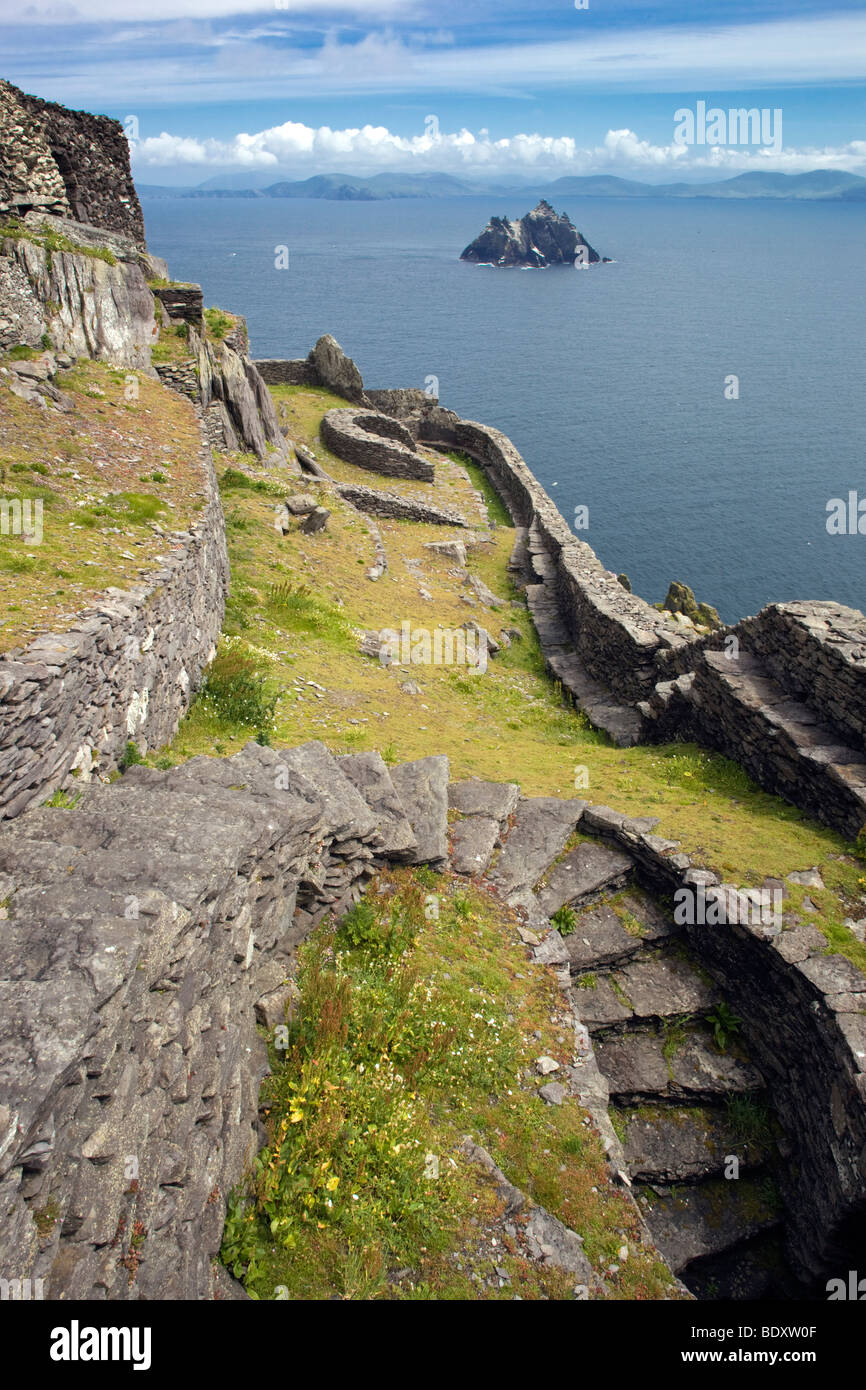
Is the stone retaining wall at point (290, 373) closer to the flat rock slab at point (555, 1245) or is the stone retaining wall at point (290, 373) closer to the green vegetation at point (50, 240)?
the green vegetation at point (50, 240)

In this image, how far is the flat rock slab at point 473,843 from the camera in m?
12.7

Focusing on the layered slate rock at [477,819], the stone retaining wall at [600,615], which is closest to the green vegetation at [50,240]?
the layered slate rock at [477,819]

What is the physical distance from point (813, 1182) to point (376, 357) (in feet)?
320

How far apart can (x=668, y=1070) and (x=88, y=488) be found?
1479cm

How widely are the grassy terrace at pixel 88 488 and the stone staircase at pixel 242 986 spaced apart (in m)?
3.93

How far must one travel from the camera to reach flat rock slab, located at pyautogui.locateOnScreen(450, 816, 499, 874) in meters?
12.7

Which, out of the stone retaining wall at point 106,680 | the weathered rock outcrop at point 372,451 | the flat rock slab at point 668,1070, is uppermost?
the weathered rock outcrop at point 372,451

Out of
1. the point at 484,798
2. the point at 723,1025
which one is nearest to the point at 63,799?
the point at 484,798

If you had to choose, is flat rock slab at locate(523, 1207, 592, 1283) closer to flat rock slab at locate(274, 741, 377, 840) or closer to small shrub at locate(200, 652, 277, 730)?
flat rock slab at locate(274, 741, 377, 840)

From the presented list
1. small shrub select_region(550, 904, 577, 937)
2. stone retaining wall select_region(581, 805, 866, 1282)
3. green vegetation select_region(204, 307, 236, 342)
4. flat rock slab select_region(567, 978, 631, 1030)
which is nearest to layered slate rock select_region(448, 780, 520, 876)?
small shrub select_region(550, 904, 577, 937)

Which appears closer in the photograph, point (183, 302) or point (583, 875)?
point (583, 875)

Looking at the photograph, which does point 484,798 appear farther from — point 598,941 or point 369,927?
point 369,927

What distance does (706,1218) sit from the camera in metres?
10.6

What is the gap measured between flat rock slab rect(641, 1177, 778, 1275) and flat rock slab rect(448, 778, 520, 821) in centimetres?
601
